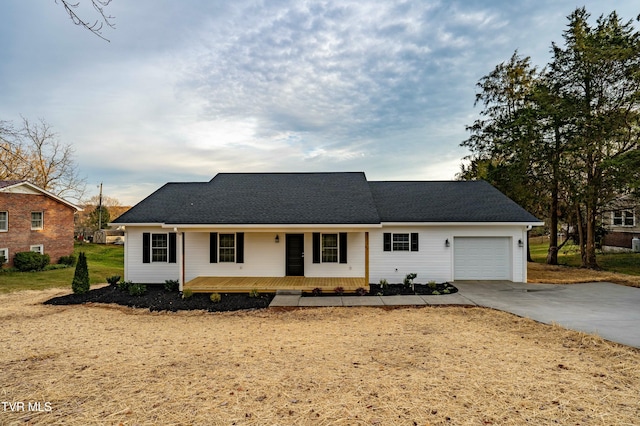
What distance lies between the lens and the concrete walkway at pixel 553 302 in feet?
24.7

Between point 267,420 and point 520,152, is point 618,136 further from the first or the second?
point 267,420

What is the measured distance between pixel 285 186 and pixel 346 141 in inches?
297

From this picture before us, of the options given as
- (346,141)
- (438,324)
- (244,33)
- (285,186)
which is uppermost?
(244,33)

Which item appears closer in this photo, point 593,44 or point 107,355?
point 107,355

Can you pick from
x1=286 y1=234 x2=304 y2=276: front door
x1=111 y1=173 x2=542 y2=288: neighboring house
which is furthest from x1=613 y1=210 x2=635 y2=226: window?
x1=286 y1=234 x2=304 y2=276: front door

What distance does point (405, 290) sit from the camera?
11812mm

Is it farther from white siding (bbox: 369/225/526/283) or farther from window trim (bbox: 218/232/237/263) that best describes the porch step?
white siding (bbox: 369/225/526/283)

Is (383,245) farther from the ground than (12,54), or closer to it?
closer to it

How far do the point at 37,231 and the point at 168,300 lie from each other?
1719 centimetres

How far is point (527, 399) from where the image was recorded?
4250 millimetres

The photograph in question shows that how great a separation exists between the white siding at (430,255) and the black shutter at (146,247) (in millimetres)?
9180

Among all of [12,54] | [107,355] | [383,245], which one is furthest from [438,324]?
[12,54]

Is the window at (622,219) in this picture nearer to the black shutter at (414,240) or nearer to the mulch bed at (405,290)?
the black shutter at (414,240)

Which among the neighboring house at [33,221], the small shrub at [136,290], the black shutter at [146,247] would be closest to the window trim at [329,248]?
the small shrub at [136,290]
